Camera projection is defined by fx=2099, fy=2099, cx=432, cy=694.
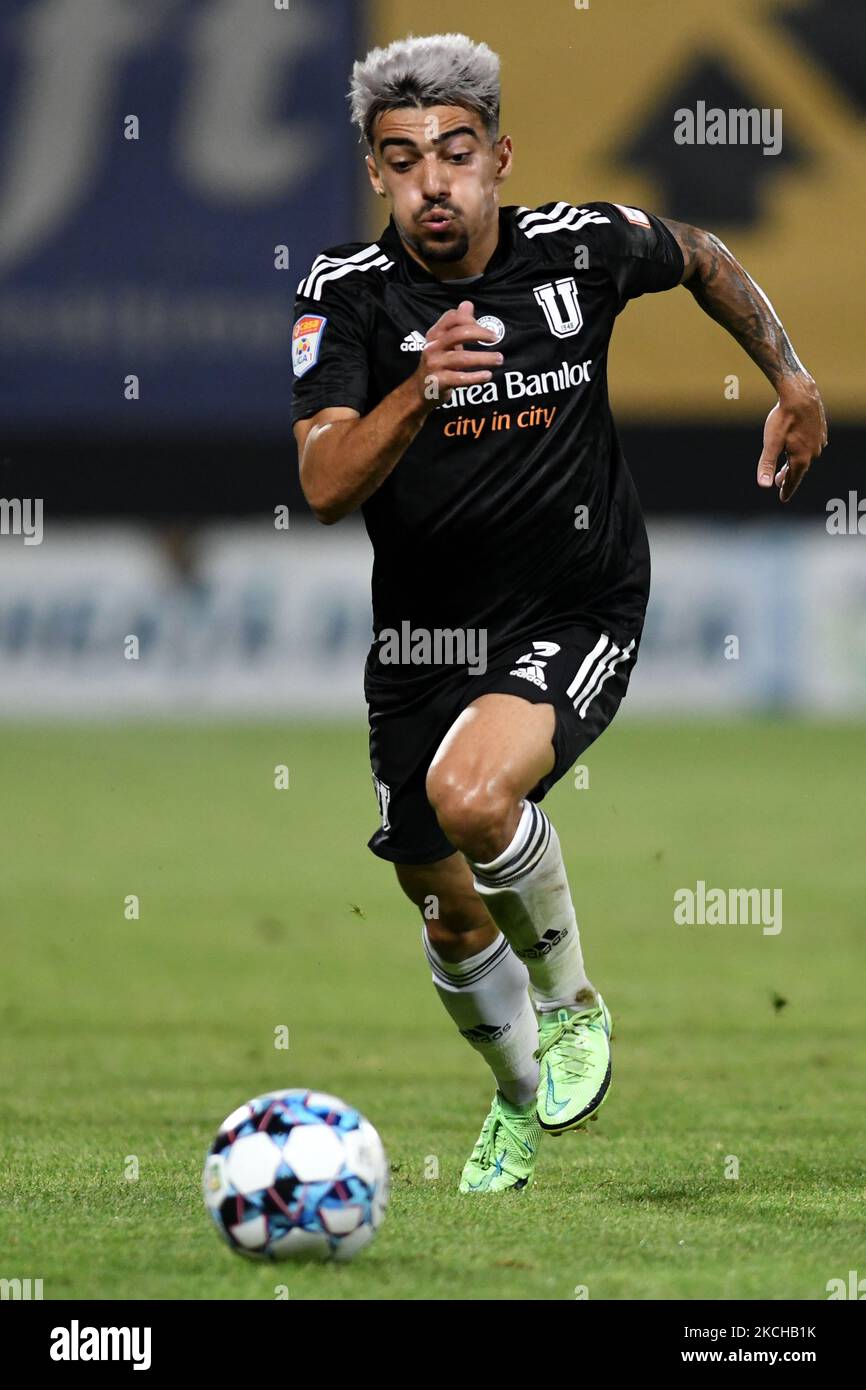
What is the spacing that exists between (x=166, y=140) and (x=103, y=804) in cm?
857

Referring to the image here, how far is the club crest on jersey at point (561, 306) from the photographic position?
5.27 metres

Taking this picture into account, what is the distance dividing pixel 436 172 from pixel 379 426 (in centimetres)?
81

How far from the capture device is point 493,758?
477cm

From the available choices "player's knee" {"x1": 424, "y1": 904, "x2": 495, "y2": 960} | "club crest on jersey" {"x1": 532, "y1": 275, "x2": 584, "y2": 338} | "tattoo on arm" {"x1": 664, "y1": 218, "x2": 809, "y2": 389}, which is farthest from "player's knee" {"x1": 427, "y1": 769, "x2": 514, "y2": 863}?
"tattoo on arm" {"x1": 664, "y1": 218, "x2": 809, "y2": 389}

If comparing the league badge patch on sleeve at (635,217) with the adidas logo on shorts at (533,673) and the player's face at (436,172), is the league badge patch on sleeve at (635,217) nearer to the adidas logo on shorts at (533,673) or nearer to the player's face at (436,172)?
the player's face at (436,172)

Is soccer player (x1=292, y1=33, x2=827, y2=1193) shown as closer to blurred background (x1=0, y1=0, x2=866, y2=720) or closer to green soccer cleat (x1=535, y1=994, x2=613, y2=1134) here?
green soccer cleat (x1=535, y1=994, x2=613, y2=1134)

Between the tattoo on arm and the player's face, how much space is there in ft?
2.51

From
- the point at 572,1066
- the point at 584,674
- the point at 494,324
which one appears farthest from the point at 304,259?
the point at 572,1066

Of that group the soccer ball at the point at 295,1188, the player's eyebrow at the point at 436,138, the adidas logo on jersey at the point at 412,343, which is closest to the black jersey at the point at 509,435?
the adidas logo on jersey at the point at 412,343

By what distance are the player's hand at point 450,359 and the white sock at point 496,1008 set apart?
5.36ft

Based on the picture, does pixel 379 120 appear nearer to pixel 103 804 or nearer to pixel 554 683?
pixel 554 683

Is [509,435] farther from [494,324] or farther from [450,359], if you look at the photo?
[450,359]

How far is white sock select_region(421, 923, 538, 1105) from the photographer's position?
214 inches
